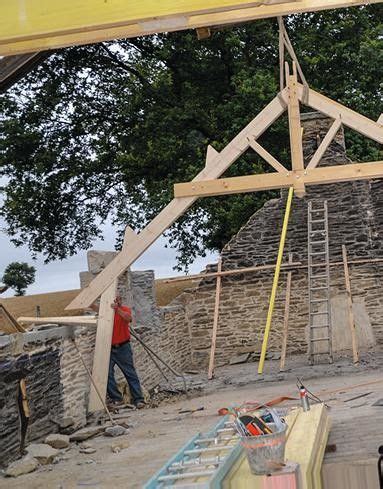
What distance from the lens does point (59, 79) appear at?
19.0 metres

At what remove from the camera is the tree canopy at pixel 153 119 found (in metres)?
17.8

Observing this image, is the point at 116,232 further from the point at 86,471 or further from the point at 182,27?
the point at 182,27

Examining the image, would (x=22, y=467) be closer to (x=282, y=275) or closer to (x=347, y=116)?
(x=347, y=116)

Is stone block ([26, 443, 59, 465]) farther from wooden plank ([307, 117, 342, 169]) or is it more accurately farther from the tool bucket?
wooden plank ([307, 117, 342, 169])

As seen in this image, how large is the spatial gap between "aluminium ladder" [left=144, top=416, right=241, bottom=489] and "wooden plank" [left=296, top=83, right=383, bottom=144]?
6923 mm

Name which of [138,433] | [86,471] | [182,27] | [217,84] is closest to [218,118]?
[217,84]

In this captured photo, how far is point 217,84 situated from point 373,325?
7992 mm

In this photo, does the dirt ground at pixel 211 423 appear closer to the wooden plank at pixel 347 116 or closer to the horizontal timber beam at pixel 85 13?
the horizontal timber beam at pixel 85 13

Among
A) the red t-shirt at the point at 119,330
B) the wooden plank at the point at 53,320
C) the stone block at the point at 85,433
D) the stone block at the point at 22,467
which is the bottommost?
the stone block at the point at 22,467

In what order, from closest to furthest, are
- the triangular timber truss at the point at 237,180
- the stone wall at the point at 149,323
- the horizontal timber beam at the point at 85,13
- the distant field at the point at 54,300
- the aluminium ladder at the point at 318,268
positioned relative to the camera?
the horizontal timber beam at the point at 85,13 < the triangular timber truss at the point at 237,180 < the stone wall at the point at 149,323 < the aluminium ladder at the point at 318,268 < the distant field at the point at 54,300

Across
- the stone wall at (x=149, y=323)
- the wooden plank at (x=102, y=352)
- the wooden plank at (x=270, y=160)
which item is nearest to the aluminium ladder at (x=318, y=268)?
the stone wall at (x=149, y=323)

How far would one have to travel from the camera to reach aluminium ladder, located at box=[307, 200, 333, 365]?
14383 mm

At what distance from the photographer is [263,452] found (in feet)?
11.0

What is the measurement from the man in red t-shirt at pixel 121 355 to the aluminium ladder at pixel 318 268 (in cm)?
498
